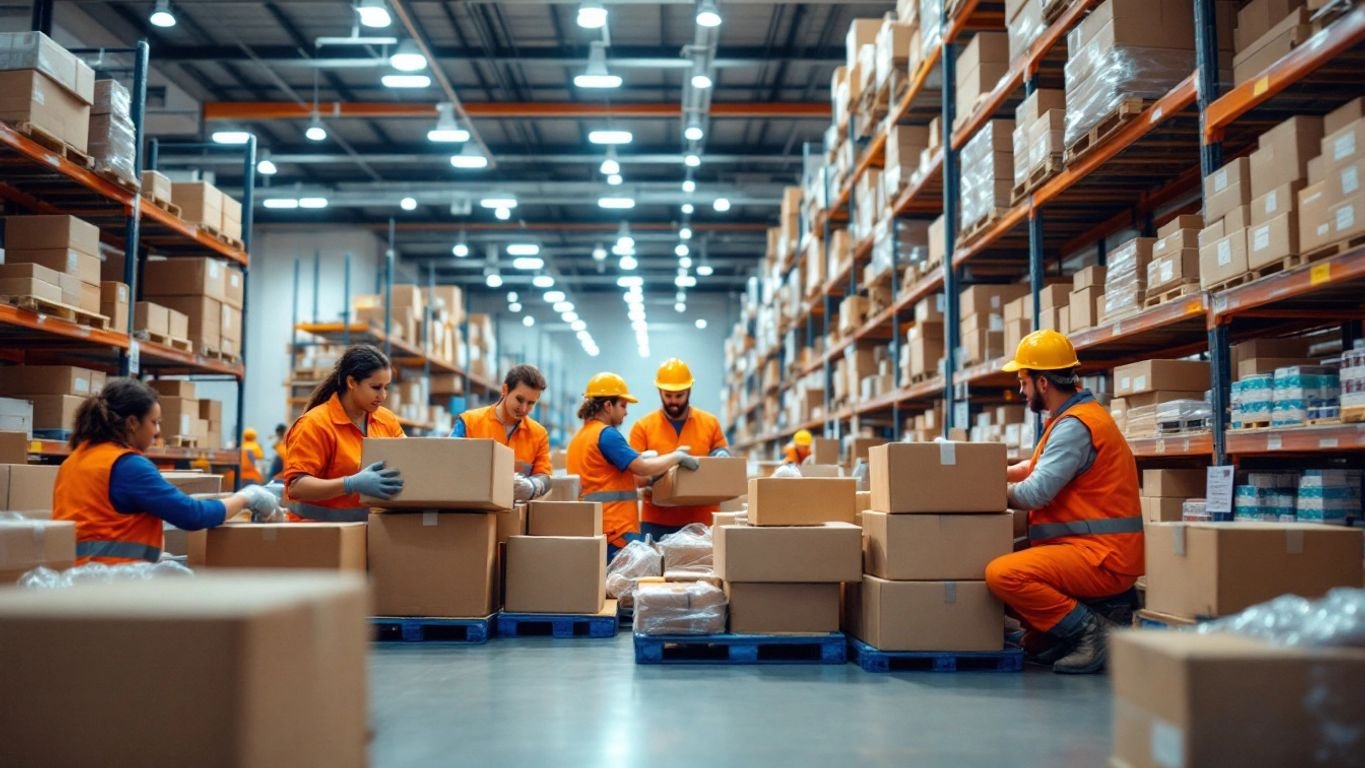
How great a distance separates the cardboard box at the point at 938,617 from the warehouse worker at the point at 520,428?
99.5 inches

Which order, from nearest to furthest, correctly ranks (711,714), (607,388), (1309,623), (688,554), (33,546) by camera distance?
(1309,623), (33,546), (711,714), (688,554), (607,388)

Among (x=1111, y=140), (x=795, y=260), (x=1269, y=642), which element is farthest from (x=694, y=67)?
(x=1269, y=642)

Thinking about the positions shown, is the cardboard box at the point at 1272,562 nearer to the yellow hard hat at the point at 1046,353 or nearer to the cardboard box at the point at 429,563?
the yellow hard hat at the point at 1046,353

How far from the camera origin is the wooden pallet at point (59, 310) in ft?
23.4

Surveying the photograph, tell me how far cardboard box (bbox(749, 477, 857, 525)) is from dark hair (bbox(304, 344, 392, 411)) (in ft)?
6.97

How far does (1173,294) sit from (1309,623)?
11.9 ft

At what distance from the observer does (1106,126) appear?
6.36 m

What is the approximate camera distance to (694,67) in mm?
14406

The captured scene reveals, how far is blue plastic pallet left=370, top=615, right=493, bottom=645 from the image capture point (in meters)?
6.01

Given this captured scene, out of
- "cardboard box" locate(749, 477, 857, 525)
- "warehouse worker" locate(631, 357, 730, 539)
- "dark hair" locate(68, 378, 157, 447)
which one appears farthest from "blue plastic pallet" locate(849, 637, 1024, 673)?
"dark hair" locate(68, 378, 157, 447)

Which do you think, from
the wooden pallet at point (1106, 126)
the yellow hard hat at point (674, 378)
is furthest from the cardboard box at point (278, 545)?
the wooden pallet at point (1106, 126)

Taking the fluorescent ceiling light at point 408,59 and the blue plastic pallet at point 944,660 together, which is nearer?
the blue plastic pallet at point 944,660

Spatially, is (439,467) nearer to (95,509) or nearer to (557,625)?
(557,625)

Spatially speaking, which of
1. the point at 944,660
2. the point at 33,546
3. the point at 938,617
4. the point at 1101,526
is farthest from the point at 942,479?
the point at 33,546
